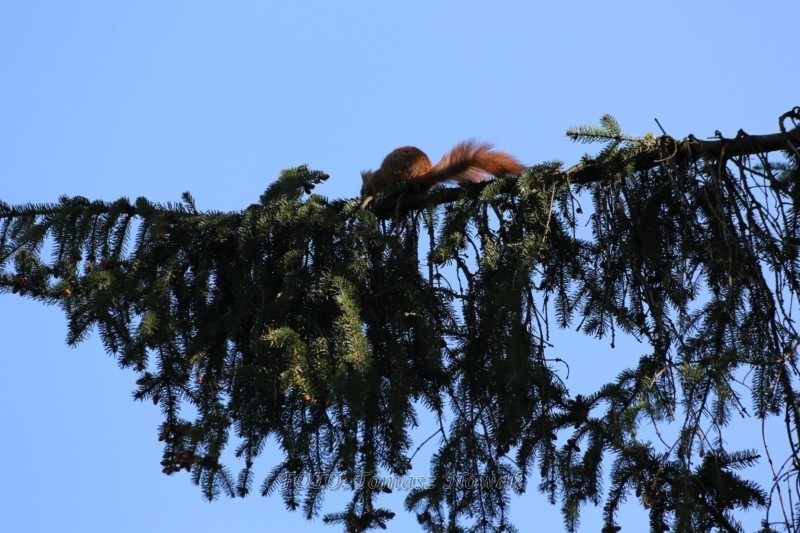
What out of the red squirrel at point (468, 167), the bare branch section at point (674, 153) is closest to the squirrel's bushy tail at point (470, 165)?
the red squirrel at point (468, 167)

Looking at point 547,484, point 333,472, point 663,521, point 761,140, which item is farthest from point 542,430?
point 761,140

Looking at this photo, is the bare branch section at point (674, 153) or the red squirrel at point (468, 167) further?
the red squirrel at point (468, 167)

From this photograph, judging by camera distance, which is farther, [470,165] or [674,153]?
[470,165]

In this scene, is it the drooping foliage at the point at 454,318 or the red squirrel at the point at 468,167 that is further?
the red squirrel at the point at 468,167

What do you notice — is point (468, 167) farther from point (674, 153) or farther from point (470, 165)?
point (674, 153)

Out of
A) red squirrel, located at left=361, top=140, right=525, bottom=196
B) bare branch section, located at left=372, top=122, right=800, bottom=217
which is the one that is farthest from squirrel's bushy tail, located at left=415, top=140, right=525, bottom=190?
bare branch section, located at left=372, top=122, right=800, bottom=217

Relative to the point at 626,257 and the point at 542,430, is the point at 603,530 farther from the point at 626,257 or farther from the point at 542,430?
the point at 626,257

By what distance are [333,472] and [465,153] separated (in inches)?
72.4

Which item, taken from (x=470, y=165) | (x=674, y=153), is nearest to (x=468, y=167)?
(x=470, y=165)

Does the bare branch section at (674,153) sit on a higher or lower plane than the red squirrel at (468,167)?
lower

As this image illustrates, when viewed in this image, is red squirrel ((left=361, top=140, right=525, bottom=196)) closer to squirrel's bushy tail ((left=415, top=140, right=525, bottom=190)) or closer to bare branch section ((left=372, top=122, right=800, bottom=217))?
squirrel's bushy tail ((left=415, top=140, right=525, bottom=190))

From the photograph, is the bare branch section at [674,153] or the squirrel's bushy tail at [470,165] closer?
the bare branch section at [674,153]

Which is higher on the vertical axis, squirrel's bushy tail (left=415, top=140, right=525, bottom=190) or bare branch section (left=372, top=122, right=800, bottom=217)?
squirrel's bushy tail (left=415, top=140, right=525, bottom=190)

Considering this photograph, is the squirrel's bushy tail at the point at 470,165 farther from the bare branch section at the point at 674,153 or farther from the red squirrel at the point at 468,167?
the bare branch section at the point at 674,153
